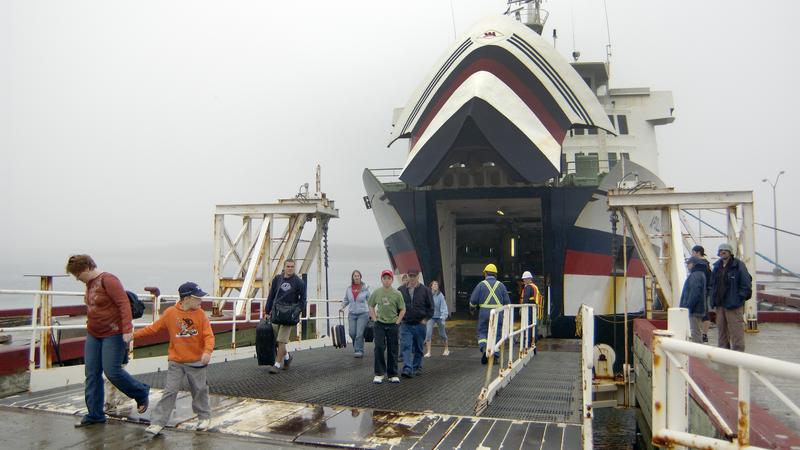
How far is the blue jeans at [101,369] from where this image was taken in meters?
5.16

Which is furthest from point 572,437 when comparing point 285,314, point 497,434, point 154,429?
point 285,314

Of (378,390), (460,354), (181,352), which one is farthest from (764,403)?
(460,354)

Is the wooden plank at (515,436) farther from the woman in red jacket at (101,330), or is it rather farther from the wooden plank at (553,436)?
the woman in red jacket at (101,330)

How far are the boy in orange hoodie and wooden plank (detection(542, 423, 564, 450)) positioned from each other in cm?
274

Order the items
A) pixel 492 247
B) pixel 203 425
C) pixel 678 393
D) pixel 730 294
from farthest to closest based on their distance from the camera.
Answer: pixel 492 247, pixel 730 294, pixel 203 425, pixel 678 393

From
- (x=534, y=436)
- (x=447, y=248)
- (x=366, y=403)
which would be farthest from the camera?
(x=447, y=248)

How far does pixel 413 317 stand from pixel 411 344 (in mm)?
443

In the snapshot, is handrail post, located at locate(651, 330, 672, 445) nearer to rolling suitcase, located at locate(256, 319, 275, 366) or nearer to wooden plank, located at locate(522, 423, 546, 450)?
wooden plank, located at locate(522, 423, 546, 450)

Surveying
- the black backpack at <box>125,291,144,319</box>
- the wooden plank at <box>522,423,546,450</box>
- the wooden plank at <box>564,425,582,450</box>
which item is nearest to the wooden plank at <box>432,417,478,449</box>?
the wooden plank at <box>522,423,546,450</box>

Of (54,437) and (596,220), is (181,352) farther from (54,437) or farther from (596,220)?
(596,220)

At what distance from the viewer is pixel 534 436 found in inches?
197

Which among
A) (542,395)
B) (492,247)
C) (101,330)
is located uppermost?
(492,247)

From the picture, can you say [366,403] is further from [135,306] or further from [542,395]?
[135,306]

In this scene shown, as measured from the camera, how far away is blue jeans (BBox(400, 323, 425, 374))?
8.22 meters
